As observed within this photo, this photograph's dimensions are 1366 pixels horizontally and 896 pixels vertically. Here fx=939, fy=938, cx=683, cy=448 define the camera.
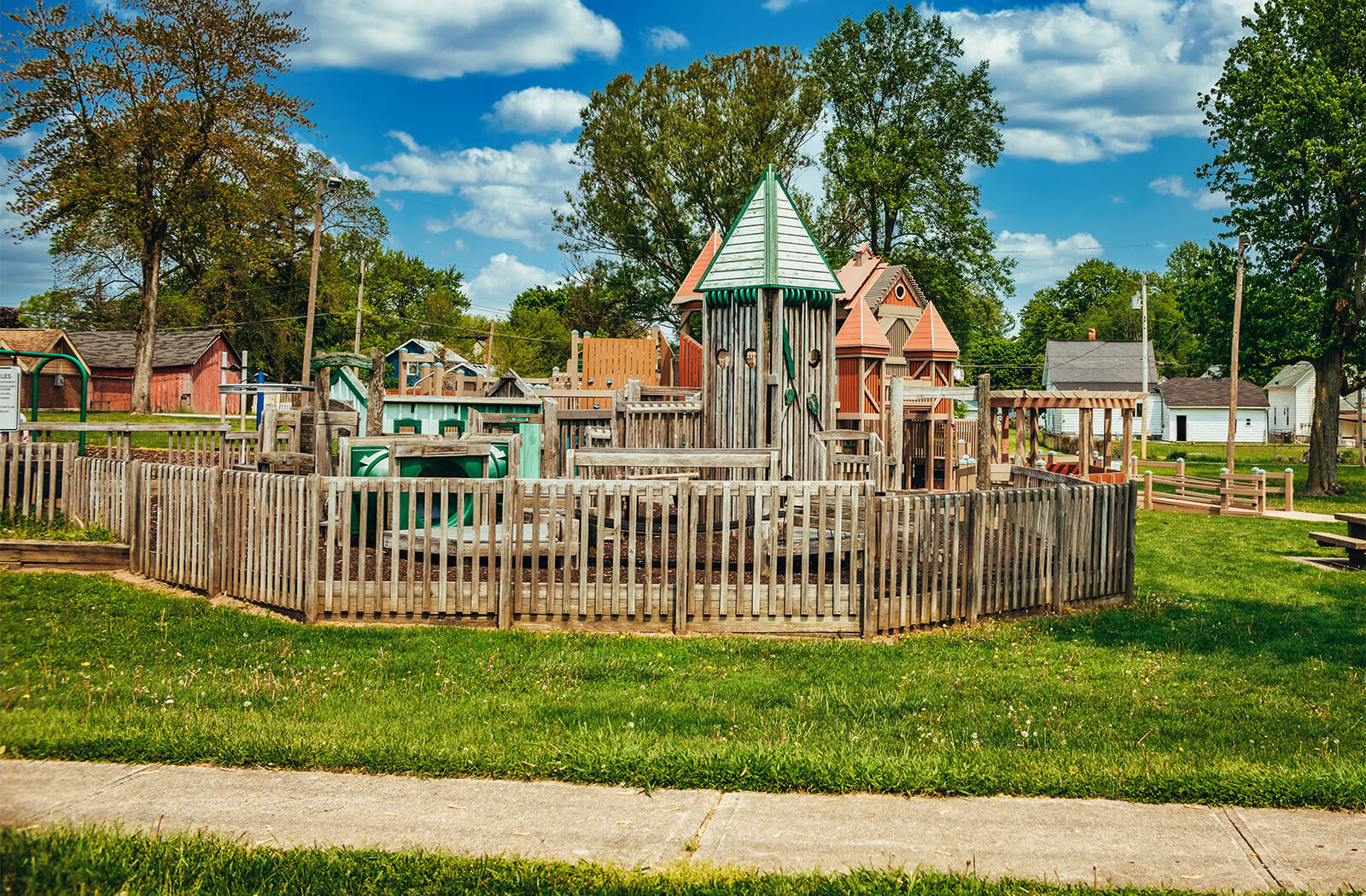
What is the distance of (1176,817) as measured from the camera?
197 inches

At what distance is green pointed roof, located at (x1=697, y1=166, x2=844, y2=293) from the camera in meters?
15.1

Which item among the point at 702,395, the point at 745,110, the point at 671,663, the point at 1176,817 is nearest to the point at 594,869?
the point at 1176,817

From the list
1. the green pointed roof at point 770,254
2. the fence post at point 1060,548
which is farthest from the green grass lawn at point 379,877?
the green pointed roof at point 770,254

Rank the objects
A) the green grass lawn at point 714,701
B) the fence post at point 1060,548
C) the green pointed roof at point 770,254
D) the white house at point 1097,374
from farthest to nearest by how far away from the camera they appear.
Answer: the white house at point 1097,374 < the green pointed roof at point 770,254 < the fence post at point 1060,548 < the green grass lawn at point 714,701

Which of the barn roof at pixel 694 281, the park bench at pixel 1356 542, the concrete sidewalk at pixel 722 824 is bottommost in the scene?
the concrete sidewalk at pixel 722 824

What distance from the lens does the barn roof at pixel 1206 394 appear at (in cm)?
7314

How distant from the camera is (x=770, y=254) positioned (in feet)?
49.6

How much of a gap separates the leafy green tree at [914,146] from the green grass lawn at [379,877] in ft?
139

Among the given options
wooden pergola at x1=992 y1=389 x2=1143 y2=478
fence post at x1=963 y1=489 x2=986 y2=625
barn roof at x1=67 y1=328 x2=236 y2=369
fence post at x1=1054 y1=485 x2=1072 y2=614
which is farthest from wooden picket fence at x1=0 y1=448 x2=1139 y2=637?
barn roof at x1=67 y1=328 x2=236 y2=369

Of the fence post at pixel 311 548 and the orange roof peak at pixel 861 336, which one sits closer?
the fence post at pixel 311 548

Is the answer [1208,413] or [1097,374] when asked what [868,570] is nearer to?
[1097,374]

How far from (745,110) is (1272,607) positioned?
131 feet

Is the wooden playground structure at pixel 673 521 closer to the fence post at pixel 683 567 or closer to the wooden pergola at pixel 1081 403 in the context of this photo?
the fence post at pixel 683 567

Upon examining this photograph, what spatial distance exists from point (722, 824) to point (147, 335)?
4541 centimetres
